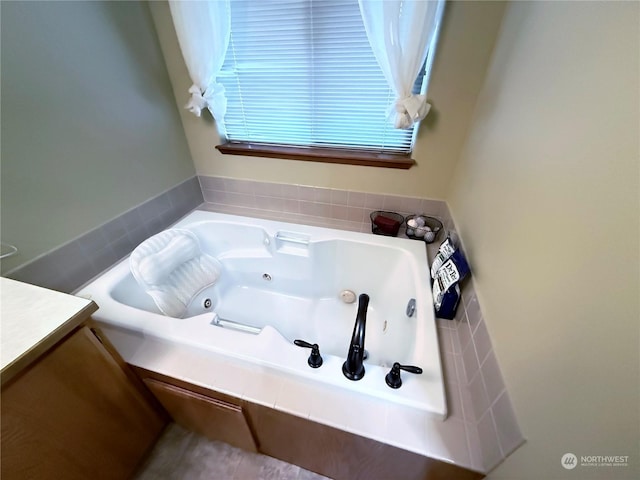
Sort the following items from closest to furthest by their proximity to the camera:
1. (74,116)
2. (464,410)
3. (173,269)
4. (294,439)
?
1. (464,410)
2. (294,439)
3. (74,116)
4. (173,269)

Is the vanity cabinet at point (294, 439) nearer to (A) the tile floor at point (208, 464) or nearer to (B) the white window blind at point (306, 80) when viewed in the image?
(A) the tile floor at point (208, 464)

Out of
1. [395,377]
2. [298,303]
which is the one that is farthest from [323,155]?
[395,377]

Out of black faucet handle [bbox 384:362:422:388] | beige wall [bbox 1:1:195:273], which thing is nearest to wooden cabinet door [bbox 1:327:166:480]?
beige wall [bbox 1:1:195:273]

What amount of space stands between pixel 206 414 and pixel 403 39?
1708 millimetres

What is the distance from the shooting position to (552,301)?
0.49m

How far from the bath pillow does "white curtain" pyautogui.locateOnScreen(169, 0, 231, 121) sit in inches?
30.0

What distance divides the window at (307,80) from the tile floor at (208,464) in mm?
1657

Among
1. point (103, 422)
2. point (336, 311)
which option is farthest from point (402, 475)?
point (103, 422)

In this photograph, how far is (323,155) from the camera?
144 centimetres

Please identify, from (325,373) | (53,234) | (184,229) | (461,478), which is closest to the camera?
(461,478)

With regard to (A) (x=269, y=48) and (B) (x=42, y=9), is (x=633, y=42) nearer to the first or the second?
(A) (x=269, y=48)

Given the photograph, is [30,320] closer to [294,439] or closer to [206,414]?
[206,414]

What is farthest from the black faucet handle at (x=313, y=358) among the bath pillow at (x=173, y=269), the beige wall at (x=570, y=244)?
the bath pillow at (x=173, y=269)

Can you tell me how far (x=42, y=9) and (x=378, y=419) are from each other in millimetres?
1825
